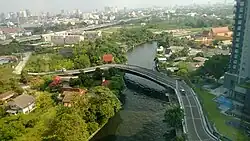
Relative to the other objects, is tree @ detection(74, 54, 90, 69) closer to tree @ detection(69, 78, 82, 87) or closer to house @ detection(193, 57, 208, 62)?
tree @ detection(69, 78, 82, 87)

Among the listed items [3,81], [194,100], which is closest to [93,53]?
[3,81]

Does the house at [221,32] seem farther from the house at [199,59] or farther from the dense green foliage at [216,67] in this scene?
the dense green foliage at [216,67]

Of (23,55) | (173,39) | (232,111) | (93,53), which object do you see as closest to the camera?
(232,111)

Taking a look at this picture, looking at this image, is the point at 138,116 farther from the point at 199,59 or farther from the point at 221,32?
the point at 221,32

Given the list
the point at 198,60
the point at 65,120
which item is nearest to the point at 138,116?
the point at 65,120

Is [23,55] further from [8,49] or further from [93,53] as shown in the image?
[93,53]

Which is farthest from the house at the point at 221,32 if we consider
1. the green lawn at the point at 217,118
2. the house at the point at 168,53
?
the green lawn at the point at 217,118
